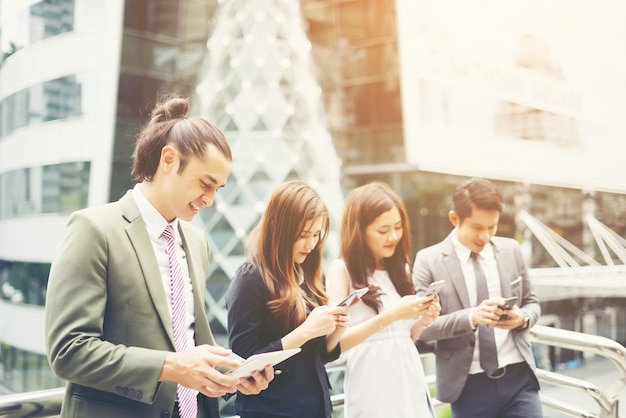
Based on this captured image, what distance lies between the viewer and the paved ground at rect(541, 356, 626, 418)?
88.6 inches

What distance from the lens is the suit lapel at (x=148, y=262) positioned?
1.20 m

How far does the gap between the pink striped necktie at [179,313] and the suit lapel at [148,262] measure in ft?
0.20

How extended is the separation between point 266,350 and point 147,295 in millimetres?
461

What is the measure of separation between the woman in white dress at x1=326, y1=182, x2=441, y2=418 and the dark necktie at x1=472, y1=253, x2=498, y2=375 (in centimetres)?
26

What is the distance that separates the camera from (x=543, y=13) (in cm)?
488

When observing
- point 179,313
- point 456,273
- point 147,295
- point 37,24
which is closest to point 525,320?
point 456,273

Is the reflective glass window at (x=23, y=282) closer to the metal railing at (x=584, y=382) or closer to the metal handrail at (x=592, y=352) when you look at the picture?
the metal railing at (x=584, y=382)

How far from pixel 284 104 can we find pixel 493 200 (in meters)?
9.66

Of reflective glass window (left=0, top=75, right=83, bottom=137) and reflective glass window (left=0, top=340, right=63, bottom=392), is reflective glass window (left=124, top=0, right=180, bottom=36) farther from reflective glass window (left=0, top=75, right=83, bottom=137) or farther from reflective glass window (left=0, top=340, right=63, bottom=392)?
reflective glass window (left=0, top=340, right=63, bottom=392)

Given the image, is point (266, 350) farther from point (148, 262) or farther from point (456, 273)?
point (456, 273)

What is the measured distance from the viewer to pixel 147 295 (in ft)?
3.90

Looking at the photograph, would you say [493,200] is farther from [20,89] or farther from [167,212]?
[20,89]

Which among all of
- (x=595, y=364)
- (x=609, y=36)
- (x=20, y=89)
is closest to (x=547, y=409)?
(x=595, y=364)

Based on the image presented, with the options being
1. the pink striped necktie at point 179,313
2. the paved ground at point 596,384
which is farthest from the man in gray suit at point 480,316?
the pink striped necktie at point 179,313
